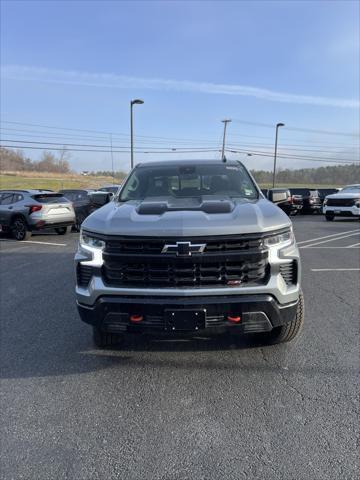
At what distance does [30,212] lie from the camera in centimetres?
1291

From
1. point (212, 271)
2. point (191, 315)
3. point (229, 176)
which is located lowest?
point (191, 315)

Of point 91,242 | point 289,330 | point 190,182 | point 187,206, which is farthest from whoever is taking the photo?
point 190,182

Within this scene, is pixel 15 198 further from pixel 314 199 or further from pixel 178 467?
pixel 314 199

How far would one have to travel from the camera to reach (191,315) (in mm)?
3137

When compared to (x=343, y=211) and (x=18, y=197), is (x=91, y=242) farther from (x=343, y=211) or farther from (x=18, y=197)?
(x=343, y=211)

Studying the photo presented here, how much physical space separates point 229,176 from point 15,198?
10.5 m

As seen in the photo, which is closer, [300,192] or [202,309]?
[202,309]

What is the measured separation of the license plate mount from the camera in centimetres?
314

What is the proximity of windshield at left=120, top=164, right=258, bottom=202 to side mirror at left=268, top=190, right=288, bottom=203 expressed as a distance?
198 mm

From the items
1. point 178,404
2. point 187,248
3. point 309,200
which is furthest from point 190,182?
point 309,200

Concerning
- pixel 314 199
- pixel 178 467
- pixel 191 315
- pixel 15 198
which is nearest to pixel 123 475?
pixel 178 467

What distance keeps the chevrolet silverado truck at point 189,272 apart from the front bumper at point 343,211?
54.4ft

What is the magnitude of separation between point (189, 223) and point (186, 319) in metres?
0.75

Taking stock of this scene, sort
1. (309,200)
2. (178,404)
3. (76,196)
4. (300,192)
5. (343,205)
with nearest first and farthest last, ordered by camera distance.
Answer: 1. (178,404)
2. (76,196)
3. (343,205)
4. (309,200)
5. (300,192)
